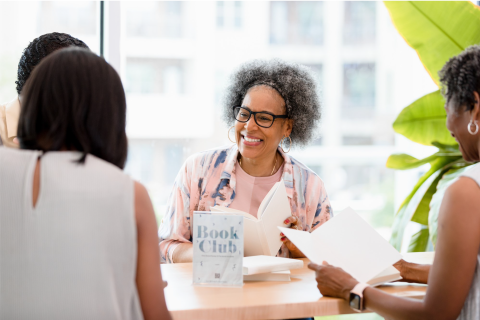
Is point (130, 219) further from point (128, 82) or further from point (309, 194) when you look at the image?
point (128, 82)

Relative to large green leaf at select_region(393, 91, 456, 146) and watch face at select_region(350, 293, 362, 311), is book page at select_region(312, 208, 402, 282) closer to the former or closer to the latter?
watch face at select_region(350, 293, 362, 311)

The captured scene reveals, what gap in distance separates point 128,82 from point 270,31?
3.61 ft

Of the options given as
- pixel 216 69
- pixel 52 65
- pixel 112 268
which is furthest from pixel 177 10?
pixel 112 268

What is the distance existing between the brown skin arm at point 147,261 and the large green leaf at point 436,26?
228 centimetres

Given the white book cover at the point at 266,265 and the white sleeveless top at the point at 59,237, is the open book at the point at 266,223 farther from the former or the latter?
the white sleeveless top at the point at 59,237

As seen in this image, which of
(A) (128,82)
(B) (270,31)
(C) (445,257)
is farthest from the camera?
(B) (270,31)

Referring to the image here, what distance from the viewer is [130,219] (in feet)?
3.17

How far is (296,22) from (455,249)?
8.36 ft

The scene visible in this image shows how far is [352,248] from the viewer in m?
1.43

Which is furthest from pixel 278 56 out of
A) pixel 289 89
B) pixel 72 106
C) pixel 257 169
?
pixel 72 106

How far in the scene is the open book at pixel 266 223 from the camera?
163cm

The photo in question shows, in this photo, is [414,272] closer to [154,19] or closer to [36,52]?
[36,52]

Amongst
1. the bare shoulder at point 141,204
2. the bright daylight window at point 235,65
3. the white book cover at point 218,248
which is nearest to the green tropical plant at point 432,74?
the bright daylight window at point 235,65

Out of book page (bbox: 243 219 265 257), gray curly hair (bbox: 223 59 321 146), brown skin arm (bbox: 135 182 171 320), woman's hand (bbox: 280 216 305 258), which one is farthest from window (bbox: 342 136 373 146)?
brown skin arm (bbox: 135 182 171 320)
